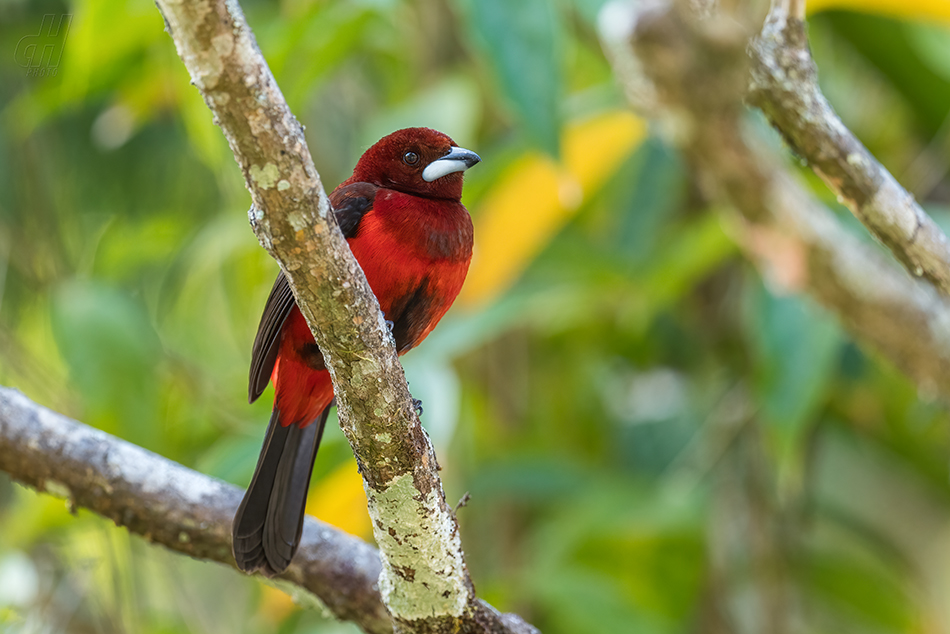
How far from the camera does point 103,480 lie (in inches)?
73.0

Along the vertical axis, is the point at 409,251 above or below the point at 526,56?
below

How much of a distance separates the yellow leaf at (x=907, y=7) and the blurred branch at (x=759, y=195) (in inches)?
22.9

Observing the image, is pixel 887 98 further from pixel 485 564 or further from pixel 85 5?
pixel 85 5

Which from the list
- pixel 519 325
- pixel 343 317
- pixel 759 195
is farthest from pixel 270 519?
pixel 519 325

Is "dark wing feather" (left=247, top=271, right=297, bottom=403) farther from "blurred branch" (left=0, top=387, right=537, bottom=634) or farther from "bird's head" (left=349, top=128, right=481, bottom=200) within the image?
"bird's head" (left=349, top=128, right=481, bottom=200)

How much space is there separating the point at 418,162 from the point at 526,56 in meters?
0.45

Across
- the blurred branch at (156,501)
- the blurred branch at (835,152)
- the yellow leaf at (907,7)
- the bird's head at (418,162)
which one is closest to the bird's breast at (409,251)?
the bird's head at (418,162)

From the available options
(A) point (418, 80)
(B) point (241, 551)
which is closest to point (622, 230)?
(A) point (418, 80)

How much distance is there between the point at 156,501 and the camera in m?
1.85

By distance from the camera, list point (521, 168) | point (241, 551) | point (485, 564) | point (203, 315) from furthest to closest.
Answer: point (203, 315), point (485, 564), point (521, 168), point (241, 551)

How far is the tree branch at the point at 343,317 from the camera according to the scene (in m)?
1.01

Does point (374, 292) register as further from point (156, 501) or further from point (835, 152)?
point (835, 152)

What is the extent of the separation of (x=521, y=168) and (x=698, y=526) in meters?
1.25

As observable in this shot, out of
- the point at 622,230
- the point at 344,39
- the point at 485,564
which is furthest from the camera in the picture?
the point at 485,564
